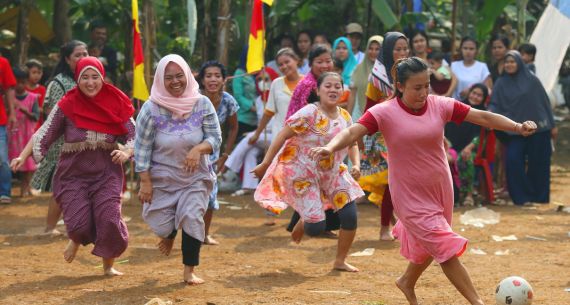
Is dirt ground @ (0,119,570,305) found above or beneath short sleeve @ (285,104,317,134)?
beneath

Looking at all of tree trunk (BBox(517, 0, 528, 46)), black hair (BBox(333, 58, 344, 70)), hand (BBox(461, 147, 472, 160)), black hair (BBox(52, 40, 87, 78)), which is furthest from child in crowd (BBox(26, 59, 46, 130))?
tree trunk (BBox(517, 0, 528, 46))

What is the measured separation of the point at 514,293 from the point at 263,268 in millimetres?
2716

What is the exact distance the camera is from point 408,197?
6352 millimetres

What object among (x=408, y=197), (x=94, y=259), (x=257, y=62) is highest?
(x=257, y=62)

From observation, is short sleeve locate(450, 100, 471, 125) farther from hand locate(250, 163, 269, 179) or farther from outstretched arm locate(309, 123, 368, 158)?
hand locate(250, 163, 269, 179)

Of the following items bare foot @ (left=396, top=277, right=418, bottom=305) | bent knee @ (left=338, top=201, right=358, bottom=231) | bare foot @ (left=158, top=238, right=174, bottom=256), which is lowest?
bare foot @ (left=396, top=277, right=418, bottom=305)

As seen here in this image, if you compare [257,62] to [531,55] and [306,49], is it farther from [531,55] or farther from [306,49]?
[531,55]

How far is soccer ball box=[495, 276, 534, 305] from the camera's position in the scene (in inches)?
246

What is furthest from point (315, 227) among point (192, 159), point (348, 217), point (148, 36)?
point (148, 36)

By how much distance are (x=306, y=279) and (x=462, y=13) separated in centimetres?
1173

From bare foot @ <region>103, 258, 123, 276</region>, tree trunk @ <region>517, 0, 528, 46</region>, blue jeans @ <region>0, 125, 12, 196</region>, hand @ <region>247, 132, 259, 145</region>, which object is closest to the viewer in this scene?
bare foot @ <region>103, 258, 123, 276</region>

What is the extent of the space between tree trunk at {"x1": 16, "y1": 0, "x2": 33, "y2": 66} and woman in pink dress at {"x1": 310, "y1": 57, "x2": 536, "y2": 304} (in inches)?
354

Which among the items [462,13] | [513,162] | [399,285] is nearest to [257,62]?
[513,162]

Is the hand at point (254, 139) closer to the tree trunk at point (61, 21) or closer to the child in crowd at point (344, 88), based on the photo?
the child in crowd at point (344, 88)
